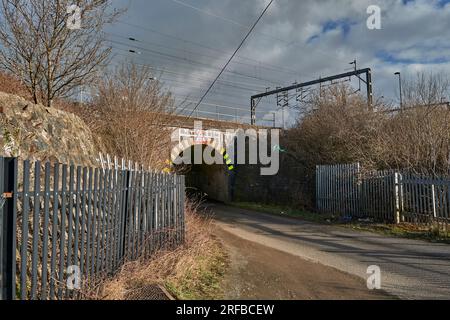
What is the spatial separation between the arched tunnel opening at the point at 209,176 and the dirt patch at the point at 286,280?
13.6 meters

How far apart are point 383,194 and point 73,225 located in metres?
10.2

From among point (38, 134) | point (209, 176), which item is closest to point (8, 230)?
point (38, 134)

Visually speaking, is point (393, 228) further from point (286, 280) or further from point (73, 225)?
point (73, 225)

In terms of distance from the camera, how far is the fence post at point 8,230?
2.94 metres

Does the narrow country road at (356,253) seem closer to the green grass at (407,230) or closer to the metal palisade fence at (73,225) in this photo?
the green grass at (407,230)

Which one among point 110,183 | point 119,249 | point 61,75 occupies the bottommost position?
point 119,249

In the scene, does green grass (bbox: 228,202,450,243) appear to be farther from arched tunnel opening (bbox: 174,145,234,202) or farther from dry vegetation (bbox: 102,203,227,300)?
arched tunnel opening (bbox: 174,145,234,202)

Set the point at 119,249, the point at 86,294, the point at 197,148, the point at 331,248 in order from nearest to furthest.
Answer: the point at 86,294
the point at 119,249
the point at 331,248
the point at 197,148

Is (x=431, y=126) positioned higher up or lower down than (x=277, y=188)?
higher up

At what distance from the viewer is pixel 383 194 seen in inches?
449

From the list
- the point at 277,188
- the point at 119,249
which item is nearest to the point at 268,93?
the point at 277,188

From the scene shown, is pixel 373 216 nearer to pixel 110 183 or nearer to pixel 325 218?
pixel 325 218

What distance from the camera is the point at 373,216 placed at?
1174cm
